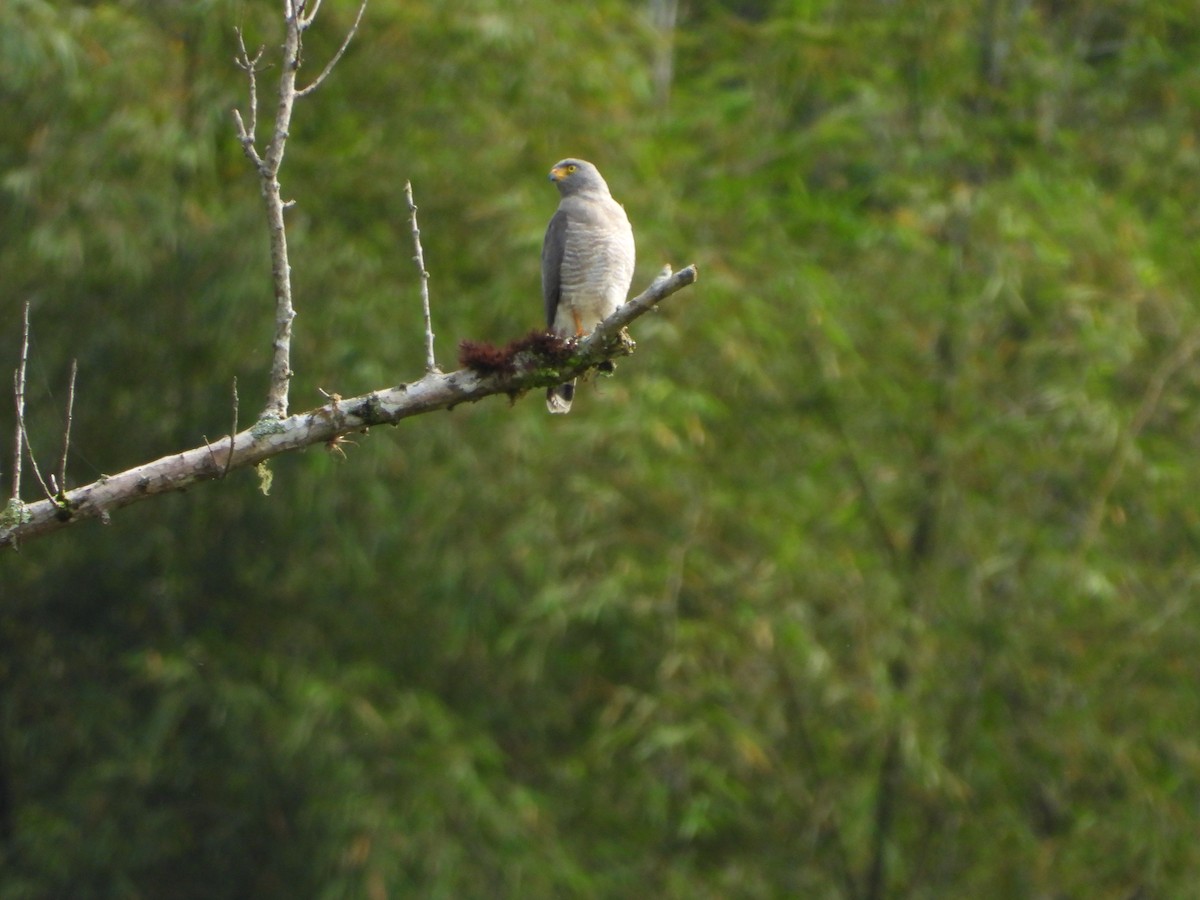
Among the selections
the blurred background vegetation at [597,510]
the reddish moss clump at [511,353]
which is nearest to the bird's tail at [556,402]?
the reddish moss clump at [511,353]

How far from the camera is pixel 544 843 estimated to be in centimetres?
528

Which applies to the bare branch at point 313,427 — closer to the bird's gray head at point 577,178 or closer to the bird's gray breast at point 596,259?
the bird's gray breast at point 596,259

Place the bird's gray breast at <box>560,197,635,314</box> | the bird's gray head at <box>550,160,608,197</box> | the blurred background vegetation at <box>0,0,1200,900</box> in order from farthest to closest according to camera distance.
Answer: the blurred background vegetation at <box>0,0,1200,900</box>
the bird's gray head at <box>550,160,608,197</box>
the bird's gray breast at <box>560,197,635,314</box>

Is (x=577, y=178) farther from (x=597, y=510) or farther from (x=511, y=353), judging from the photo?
(x=511, y=353)

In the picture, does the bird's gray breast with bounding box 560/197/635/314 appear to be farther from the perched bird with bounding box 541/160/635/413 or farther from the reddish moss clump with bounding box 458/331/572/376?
the reddish moss clump with bounding box 458/331/572/376

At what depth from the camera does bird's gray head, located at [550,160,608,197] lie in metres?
4.28

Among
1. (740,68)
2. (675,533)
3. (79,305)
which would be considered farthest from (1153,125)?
(79,305)

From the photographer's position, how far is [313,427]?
2354 mm

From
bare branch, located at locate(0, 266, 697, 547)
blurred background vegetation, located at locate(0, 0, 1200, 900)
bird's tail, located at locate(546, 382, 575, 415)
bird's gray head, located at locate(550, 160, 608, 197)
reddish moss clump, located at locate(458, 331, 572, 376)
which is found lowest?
blurred background vegetation, located at locate(0, 0, 1200, 900)

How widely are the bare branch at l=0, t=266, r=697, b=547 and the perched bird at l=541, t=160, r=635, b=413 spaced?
119 centimetres

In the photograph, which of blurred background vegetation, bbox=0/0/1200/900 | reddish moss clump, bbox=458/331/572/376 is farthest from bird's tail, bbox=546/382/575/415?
blurred background vegetation, bbox=0/0/1200/900

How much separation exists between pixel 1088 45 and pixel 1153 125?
490mm

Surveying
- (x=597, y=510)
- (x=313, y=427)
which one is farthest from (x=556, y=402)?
(x=597, y=510)

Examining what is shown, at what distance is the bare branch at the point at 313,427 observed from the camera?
7.31 ft
